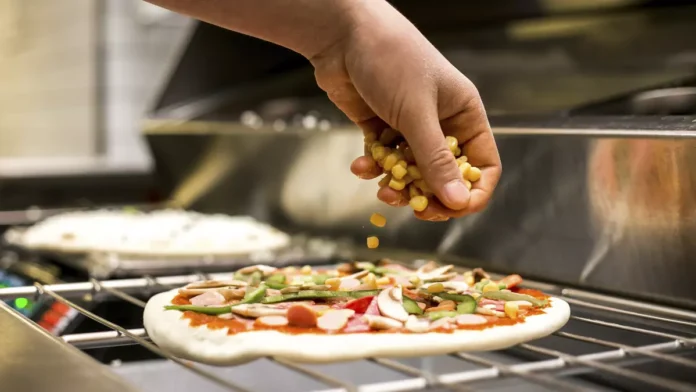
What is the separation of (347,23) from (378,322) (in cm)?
40

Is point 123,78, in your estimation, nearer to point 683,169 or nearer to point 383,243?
point 383,243

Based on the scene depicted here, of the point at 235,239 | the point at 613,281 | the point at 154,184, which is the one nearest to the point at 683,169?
the point at 613,281

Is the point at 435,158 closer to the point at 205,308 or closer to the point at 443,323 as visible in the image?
the point at 443,323

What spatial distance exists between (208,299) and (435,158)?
388 mm

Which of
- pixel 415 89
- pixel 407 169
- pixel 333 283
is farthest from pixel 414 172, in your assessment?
pixel 333 283

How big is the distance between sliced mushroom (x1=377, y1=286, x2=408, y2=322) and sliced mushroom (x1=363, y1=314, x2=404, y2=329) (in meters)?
0.01

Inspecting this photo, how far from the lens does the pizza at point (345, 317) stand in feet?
3.33

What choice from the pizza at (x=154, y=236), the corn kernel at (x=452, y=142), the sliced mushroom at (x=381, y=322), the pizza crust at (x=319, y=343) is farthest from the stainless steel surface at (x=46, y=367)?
the pizza at (x=154, y=236)

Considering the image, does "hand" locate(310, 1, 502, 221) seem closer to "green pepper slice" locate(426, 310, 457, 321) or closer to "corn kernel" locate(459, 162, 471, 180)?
"corn kernel" locate(459, 162, 471, 180)

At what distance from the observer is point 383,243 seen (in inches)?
84.1

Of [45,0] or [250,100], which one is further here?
[45,0]

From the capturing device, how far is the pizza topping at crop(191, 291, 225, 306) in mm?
1232

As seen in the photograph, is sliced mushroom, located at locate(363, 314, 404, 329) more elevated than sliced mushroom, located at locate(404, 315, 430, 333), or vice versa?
sliced mushroom, located at locate(363, 314, 404, 329)

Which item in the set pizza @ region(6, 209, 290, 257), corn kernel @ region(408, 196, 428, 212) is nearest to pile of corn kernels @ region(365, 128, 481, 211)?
corn kernel @ region(408, 196, 428, 212)
